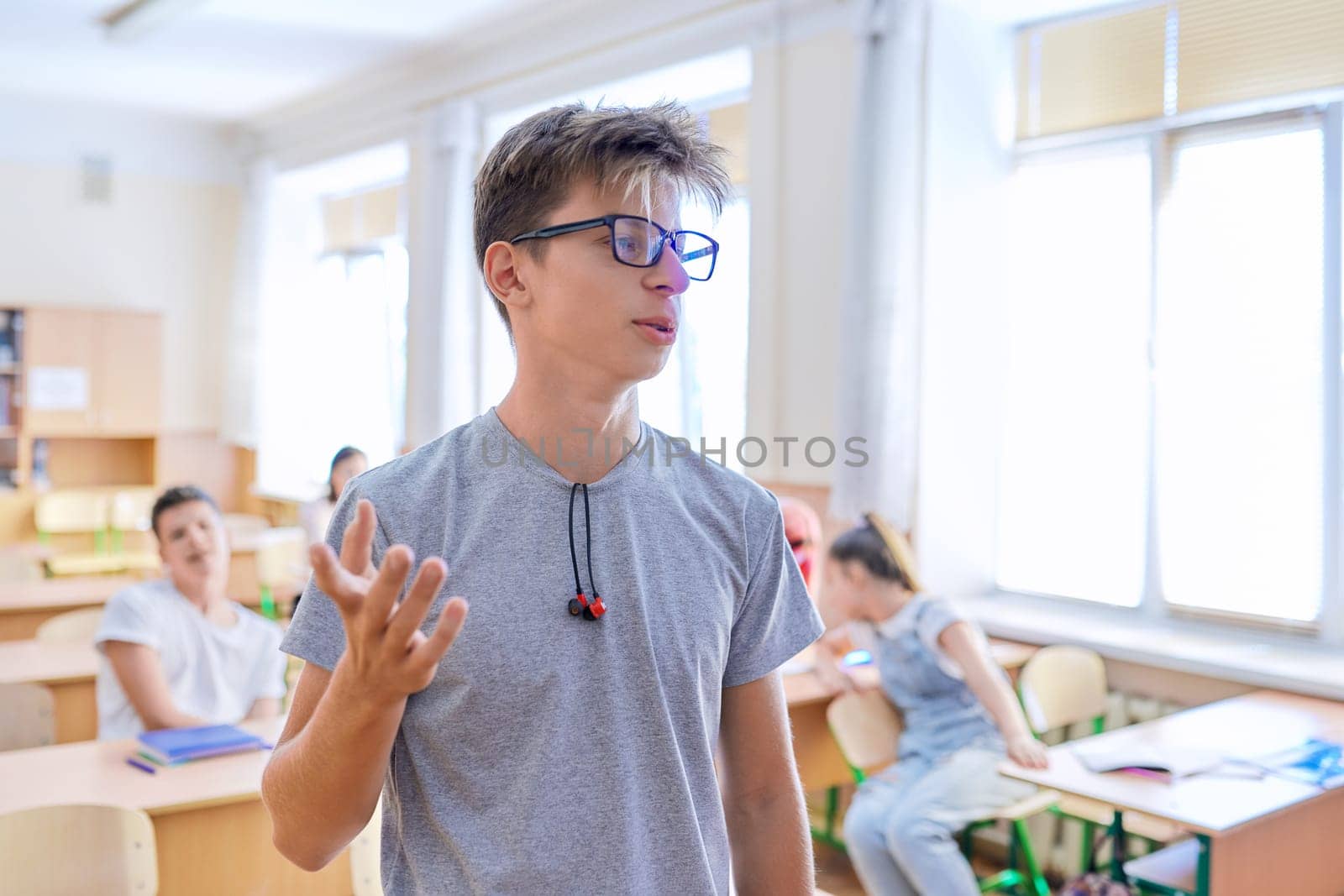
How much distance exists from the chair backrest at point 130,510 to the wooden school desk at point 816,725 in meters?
5.45

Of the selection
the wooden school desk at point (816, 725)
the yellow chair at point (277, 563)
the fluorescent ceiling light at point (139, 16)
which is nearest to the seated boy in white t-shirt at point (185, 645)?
the wooden school desk at point (816, 725)

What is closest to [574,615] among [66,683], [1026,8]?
[66,683]

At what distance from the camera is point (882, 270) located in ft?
14.1

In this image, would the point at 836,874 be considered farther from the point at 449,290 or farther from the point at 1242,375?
the point at 449,290

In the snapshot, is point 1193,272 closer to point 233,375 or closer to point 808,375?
point 808,375

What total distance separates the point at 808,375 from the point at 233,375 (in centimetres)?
526

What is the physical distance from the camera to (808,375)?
479 centimetres

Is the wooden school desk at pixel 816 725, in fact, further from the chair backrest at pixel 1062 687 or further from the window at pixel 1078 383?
the window at pixel 1078 383

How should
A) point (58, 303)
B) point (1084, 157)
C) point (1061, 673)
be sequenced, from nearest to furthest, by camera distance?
point (1061, 673)
point (1084, 157)
point (58, 303)

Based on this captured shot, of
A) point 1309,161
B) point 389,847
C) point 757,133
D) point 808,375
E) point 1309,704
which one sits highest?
point 757,133

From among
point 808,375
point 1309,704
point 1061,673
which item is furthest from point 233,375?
point 1309,704

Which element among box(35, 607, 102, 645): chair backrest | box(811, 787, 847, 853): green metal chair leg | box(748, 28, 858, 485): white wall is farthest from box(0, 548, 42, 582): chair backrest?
box(811, 787, 847, 853): green metal chair leg

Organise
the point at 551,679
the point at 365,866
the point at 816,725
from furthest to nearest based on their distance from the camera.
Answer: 1. the point at 816,725
2. the point at 365,866
3. the point at 551,679

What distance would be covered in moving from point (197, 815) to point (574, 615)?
181 cm
